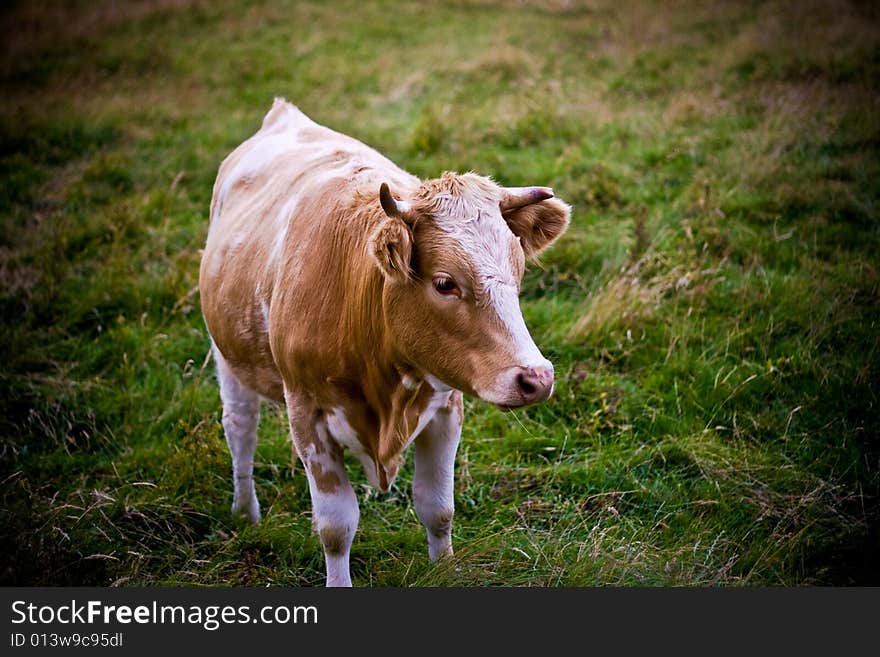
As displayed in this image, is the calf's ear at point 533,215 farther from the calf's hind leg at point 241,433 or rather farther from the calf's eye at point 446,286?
the calf's hind leg at point 241,433

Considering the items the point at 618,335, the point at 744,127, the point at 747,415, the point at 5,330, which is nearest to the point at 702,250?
the point at 618,335

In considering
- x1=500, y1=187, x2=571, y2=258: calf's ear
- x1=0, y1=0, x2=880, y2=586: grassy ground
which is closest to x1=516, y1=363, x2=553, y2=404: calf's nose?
x1=500, y1=187, x2=571, y2=258: calf's ear

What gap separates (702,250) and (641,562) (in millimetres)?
3367

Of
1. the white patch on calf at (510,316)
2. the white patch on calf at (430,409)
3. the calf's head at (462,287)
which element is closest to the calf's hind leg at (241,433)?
the white patch on calf at (430,409)

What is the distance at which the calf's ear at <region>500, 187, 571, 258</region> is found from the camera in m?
3.09

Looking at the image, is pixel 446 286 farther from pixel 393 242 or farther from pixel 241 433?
pixel 241 433

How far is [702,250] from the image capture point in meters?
6.29

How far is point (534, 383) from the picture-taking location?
2.64 m

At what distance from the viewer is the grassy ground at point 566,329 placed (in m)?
4.07

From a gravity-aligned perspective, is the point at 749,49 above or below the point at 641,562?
above

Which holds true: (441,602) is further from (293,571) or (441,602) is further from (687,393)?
(687,393)

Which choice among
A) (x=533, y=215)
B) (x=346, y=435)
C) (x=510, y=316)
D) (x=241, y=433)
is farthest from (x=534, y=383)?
(x=241, y=433)

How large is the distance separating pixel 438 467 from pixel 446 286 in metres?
1.14

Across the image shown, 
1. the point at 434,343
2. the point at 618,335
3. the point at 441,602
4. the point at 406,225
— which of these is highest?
the point at 406,225
